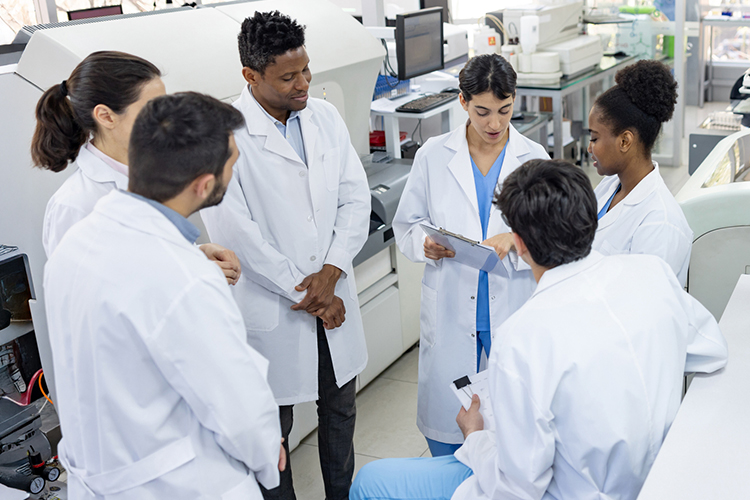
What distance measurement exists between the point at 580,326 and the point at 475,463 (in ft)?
1.25

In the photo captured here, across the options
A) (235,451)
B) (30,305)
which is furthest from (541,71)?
(235,451)

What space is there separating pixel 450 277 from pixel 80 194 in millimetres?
989

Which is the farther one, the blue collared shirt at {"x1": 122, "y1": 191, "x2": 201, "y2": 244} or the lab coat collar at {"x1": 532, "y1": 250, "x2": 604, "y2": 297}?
the lab coat collar at {"x1": 532, "y1": 250, "x2": 604, "y2": 297}

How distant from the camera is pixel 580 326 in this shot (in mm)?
1096

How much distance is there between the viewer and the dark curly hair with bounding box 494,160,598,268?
3.74ft

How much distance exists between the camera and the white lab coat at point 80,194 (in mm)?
1406

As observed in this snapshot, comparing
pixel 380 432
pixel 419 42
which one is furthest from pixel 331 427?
pixel 419 42

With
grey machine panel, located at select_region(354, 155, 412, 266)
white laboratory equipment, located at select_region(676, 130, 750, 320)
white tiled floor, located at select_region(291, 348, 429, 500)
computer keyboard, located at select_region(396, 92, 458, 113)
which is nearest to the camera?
white laboratory equipment, located at select_region(676, 130, 750, 320)

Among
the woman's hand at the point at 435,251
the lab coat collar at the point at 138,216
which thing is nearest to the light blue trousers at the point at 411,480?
the woman's hand at the point at 435,251

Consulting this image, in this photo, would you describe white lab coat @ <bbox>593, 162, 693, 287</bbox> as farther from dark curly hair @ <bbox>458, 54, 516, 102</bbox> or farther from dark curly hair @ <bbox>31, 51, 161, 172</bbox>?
dark curly hair @ <bbox>31, 51, 161, 172</bbox>

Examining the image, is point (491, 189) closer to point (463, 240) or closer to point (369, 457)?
point (463, 240)

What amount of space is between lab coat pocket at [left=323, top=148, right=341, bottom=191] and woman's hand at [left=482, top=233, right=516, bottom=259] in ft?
1.49

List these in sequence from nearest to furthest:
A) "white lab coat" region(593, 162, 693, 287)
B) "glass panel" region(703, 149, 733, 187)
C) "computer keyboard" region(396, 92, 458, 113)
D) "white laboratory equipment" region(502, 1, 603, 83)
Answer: "white lab coat" region(593, 162, 693, 287)
"glass panel" region(703, 149, 733, 187)
"computer keyboard" region(396, 92, 458, 113)
"white laboratory equipment" region(502, 1, 603, 83)

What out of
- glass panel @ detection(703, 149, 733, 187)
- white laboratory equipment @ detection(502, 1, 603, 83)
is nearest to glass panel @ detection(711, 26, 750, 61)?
white laboratory equipment @ detection(502, 1, 603, 83)
